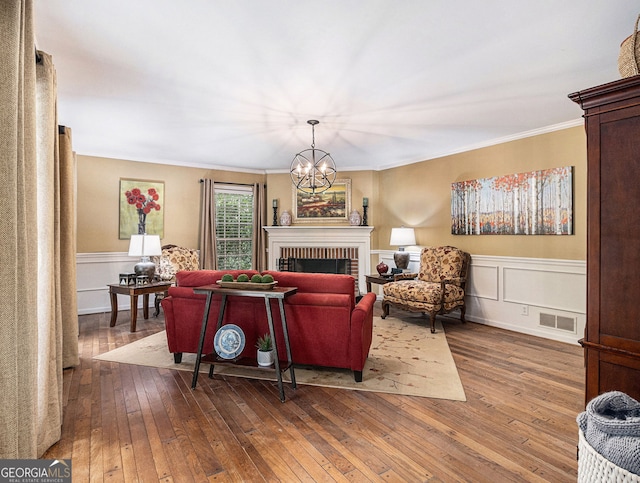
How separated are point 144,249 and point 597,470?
5.28 m

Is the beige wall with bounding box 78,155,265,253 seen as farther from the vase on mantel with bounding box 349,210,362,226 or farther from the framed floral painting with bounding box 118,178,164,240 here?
the vase on mantel with bounding box 349,210,362,226

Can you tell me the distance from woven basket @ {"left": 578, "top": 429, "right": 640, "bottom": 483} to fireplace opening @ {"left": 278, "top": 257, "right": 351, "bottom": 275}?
583 centimetres

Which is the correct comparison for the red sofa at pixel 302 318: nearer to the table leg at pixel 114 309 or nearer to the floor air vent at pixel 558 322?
the table leg at pixel 114 309

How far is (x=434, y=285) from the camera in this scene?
512 cm

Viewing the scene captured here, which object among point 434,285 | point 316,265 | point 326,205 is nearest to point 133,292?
point 316,265

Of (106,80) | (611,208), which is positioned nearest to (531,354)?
(611,208)

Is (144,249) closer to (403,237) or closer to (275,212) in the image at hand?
(275,212)

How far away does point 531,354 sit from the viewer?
3955mm

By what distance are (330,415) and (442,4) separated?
2684 mm

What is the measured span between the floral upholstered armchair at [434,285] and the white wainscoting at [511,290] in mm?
296

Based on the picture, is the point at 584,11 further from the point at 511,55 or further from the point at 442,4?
the point at 442,4

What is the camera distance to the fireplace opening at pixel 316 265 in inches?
284

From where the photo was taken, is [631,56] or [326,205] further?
[326,205]

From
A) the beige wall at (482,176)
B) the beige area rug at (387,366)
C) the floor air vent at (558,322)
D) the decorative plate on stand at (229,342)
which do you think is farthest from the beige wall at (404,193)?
the decorative plate on stand at (229,342)
